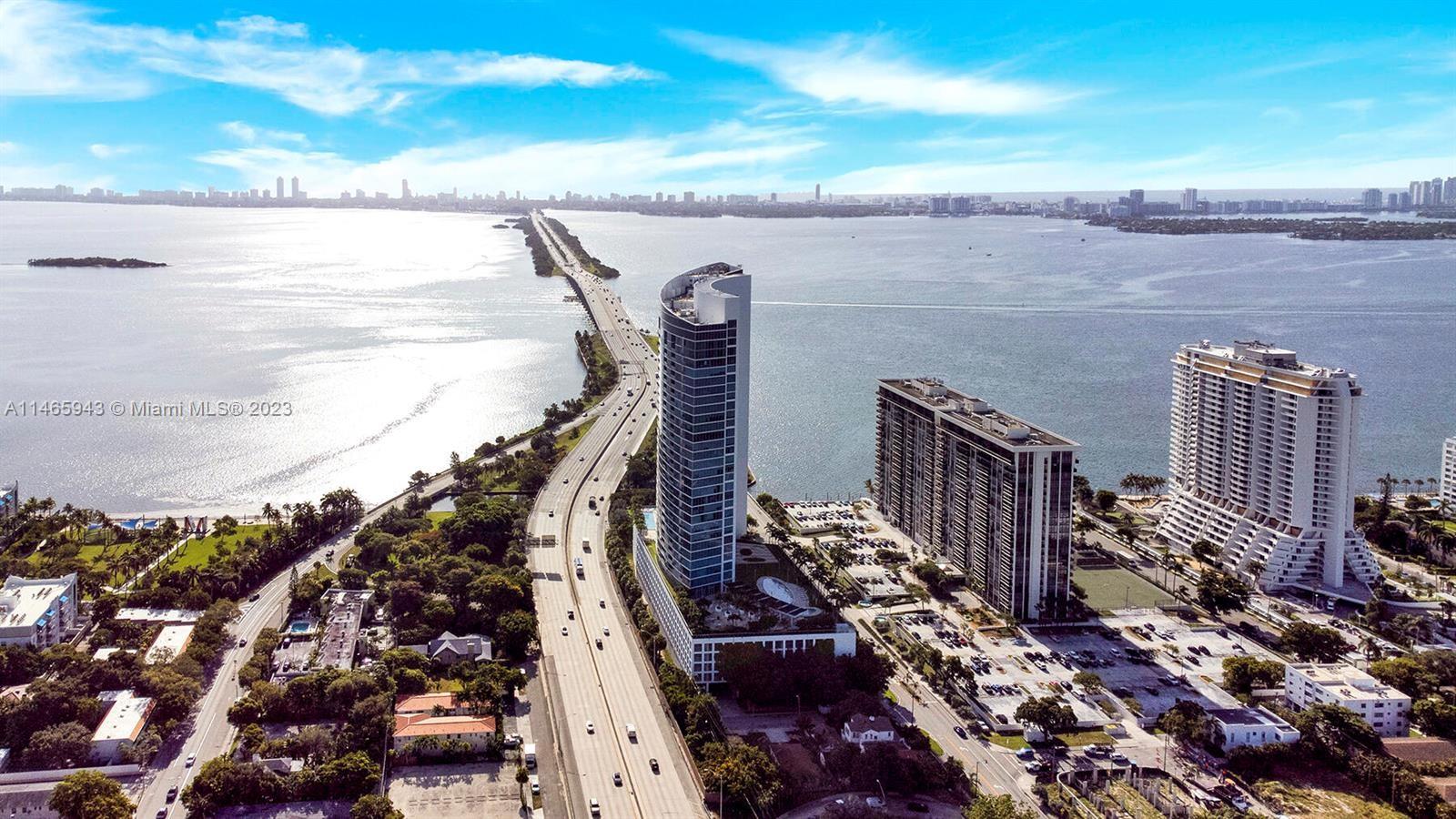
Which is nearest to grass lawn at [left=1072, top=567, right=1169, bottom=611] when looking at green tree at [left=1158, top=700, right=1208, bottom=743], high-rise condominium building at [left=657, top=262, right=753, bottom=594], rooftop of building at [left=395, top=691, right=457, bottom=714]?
green tree at [left=1158, top=700, right=1208, bottom=743]

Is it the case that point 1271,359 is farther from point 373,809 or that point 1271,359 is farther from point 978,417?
point 373,809

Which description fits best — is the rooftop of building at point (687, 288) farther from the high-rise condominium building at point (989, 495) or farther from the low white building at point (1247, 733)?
the low white building at point (1247, 733)

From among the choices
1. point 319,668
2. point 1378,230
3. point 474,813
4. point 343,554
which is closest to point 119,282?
point 343,554

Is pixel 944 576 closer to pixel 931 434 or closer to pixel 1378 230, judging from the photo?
pixel 931 434

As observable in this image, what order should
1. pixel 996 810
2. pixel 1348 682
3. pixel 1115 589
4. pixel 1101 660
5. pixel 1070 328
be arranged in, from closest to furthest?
pixel 996 810 < pixel 1348 682 < pixel 1101 660 < pixel 1115 589 < pixel 1070 328

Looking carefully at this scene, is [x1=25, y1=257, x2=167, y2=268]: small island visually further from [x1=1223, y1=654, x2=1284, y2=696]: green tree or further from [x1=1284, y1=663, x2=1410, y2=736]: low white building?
[x1=1284, y1=663, x2=1410, y2=736]: low white building

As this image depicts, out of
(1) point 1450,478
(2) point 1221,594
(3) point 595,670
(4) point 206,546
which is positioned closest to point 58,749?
(3) point 595,670
